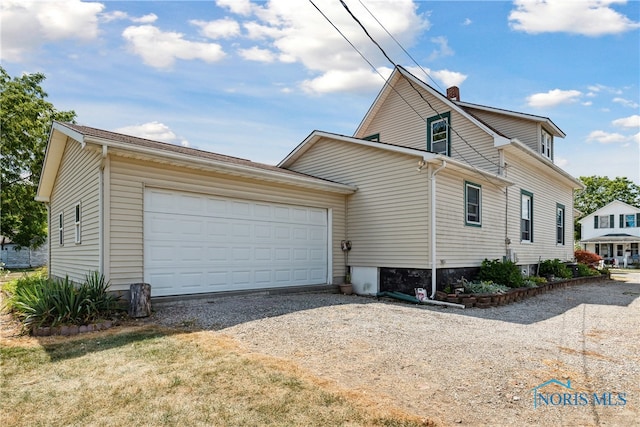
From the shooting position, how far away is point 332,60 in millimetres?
8422

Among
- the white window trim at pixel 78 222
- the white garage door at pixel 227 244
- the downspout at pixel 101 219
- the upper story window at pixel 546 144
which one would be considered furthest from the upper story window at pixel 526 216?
the white window trim at pixel 78 222

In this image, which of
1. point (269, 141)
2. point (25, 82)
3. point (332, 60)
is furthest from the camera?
point (25, 82)

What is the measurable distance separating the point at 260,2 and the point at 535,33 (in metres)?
6.30

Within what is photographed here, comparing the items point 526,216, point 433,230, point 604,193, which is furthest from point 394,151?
point 604,193

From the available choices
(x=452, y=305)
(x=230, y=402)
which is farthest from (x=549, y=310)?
(x=230, y=402)

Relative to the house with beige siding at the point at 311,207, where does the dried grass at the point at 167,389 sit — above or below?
below

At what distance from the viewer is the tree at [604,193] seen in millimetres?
51344

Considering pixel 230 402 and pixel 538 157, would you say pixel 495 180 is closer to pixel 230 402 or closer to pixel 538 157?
pixel 538 157

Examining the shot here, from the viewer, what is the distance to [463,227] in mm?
11148

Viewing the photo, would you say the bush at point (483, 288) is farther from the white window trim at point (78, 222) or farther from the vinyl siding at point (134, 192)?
the white window trim at point (78, 222)

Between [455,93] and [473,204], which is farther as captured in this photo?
[455,93]

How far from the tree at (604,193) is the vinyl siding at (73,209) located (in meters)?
53.9

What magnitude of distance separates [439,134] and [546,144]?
5.00m

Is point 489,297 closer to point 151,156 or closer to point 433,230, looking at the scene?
point 433,230
